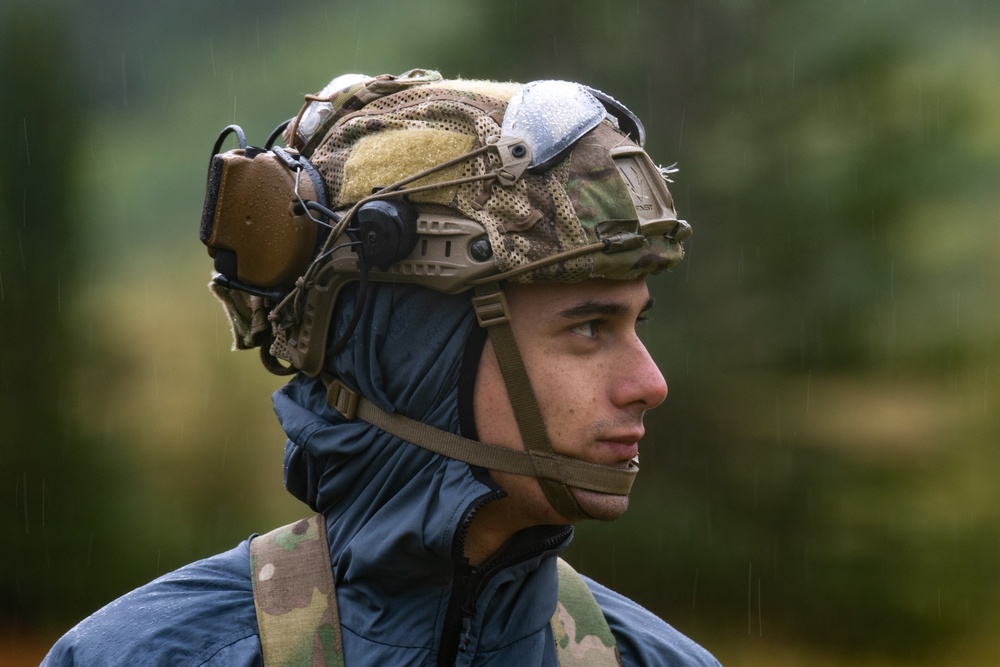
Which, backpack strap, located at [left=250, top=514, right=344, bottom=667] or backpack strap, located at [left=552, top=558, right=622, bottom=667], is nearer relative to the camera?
backpack strap, located at [left=250, top=514, right=344, bottom=667]

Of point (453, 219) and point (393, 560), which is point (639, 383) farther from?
point (393, 560)

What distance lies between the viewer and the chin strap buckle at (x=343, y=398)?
96.2 inches

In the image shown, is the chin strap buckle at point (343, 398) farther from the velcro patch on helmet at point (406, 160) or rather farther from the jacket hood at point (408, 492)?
the velcro patch on helmet at point (406, 160)

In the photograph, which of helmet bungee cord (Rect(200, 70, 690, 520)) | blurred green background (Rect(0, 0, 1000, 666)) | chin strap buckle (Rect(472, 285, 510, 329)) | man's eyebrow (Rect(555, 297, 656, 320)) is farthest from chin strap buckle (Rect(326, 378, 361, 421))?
blurred green background (Rect(0, 0, 1000, 666))

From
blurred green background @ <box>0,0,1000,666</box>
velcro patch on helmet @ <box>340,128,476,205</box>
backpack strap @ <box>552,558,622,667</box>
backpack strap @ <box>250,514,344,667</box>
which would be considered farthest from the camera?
blurred green background @ <box>0,0,1000,666</box>

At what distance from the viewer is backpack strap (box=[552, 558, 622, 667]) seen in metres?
2.55

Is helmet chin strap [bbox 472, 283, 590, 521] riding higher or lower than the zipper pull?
higher

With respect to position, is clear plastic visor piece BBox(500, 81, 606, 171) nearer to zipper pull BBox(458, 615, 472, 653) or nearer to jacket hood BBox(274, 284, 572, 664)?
jacket hood BBox(274, 284, 572, 664)

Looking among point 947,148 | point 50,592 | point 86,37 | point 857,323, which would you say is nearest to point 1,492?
point 50,592

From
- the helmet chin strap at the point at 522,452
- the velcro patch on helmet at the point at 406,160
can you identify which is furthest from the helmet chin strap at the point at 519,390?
the velcro patch on helmet at the point at 406,160

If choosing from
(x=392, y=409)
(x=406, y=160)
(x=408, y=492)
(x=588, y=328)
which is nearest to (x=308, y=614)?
(x=408, y=492)

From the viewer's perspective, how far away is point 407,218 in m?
2.33

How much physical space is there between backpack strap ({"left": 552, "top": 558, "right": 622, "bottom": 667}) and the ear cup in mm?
859

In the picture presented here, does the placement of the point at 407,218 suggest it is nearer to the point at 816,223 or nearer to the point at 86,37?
the point at 816,223
